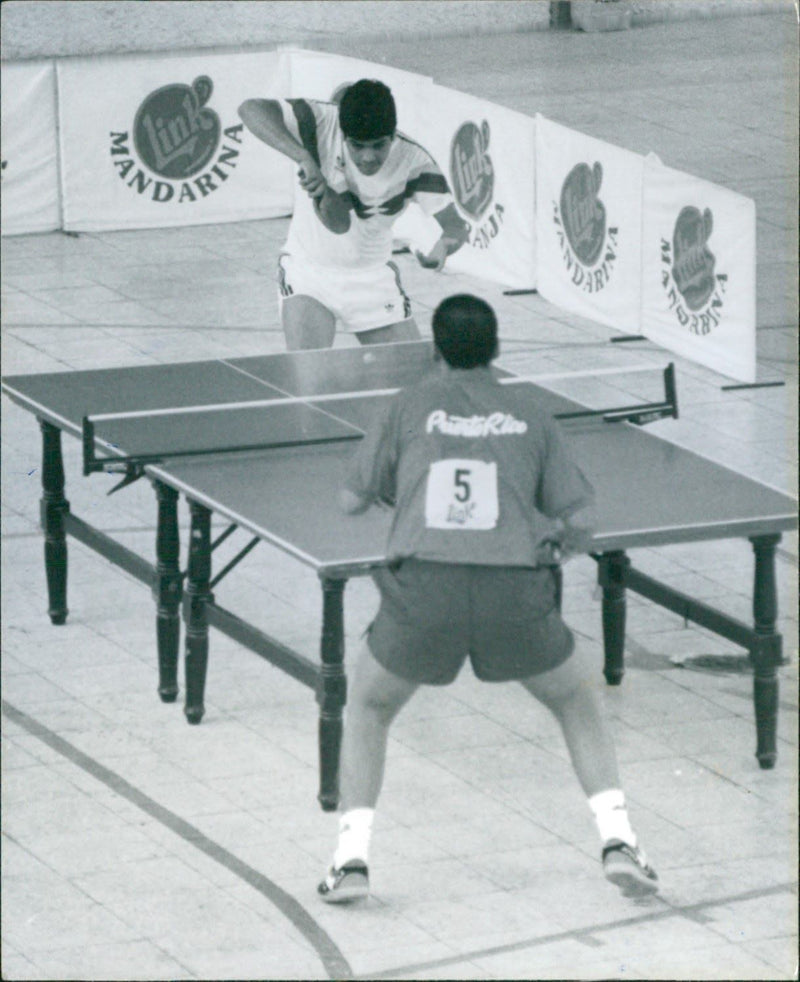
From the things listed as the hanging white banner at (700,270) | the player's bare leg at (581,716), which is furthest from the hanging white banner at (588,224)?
the player's bare leg at (581,716)

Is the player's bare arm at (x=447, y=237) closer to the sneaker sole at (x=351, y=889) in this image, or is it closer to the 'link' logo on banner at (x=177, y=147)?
the sneaker sole at (x=351, y=889)

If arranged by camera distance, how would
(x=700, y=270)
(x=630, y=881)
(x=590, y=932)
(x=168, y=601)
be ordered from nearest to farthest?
1. (x=590, y=932)
2. (x=630, y=881)
3. (x=168, y=601)
4. (x=700, y=270)

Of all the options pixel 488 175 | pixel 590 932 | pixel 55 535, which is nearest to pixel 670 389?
pixel 55 535

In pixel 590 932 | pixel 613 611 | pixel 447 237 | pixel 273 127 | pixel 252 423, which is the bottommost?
pixel 590 932

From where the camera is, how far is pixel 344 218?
10742 millimetres

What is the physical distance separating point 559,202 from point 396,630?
9.10 m

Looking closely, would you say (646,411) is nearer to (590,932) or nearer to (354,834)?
(354,834)

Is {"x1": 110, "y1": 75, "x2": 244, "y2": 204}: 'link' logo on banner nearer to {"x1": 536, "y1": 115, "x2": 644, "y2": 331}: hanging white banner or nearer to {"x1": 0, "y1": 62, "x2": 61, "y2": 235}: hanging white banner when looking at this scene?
{"x1": 0, "y1": 62, "x2": 61, "y2": 235}: hanging white banner

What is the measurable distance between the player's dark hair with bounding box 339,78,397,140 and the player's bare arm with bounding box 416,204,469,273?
2.19ft

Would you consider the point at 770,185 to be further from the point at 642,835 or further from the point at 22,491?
the point at 642,835

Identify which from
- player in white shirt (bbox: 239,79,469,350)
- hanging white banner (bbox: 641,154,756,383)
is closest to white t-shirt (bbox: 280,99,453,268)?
player in white shirt (bbox: 239,79,469,350)

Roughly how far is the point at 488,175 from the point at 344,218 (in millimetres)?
6306

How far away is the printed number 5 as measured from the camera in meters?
7.22

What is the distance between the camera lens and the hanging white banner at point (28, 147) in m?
17.9
